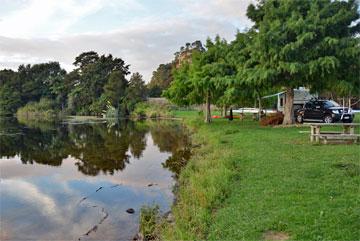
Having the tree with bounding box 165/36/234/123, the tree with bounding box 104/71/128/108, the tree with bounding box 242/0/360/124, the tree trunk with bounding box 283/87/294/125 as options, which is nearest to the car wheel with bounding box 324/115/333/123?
the tree trunk with bounding box 283/87/294/125

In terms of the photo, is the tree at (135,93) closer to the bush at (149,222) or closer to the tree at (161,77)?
the tree at (161,77)

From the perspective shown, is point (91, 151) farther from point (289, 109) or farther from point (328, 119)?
point (328, 119)

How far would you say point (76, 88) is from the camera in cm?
8319

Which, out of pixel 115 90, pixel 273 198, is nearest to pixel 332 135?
pixel 273 198

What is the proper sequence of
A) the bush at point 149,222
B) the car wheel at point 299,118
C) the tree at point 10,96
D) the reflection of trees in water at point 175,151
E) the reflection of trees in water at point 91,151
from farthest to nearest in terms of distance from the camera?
the tree at point 10,96 → the car wheel at point 299,118 → the reflection of trees in water at point 91,151 → the reflection of trees in water at point 175,151 → the bush at point 149,222

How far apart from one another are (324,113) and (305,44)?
6612mm

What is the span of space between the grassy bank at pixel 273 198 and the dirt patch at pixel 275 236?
2 centimetres

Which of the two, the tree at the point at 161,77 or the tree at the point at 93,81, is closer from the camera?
the tree at the point at 93,81

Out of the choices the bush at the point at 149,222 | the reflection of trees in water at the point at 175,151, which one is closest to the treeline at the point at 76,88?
the reflection of trees in water at the point at 175,151

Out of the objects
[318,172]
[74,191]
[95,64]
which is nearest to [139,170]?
[74,191]

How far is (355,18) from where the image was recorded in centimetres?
2217

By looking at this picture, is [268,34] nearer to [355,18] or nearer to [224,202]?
[355,18]

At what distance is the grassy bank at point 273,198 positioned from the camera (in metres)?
6.05

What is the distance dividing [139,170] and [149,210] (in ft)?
24.8
